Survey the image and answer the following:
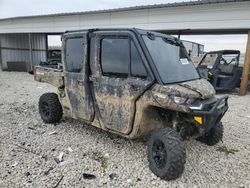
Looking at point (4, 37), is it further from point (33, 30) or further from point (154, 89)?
point (154, 89)

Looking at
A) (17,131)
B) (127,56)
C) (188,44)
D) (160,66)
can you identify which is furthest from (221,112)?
(188,44)

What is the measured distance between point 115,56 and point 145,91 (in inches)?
32.1

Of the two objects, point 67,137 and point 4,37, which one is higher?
point 4,37

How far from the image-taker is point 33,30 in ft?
55.6

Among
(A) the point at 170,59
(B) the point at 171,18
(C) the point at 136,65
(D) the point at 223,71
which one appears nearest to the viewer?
(C) the point at 136,65

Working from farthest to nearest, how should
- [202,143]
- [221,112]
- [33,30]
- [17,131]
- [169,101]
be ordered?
[33,30] < [17,131] < [202,143] < [221,112] < [169,101]

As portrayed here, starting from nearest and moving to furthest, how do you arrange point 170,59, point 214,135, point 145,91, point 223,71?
1. point 145,91
2. point 170,59
3. point 214,135
4. point 223,71

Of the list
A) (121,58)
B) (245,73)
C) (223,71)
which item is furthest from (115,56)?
(223,71)

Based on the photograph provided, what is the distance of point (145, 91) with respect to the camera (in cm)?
338

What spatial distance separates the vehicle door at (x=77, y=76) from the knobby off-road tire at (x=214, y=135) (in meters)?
2.15

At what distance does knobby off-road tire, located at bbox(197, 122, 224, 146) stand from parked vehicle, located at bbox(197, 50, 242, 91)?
6315 millimetres

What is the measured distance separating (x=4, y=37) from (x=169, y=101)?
75.7 feet

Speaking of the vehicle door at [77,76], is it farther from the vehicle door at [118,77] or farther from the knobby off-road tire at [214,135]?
the knobby off-road tire at [214,135]

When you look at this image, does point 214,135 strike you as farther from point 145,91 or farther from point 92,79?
point 92,79
